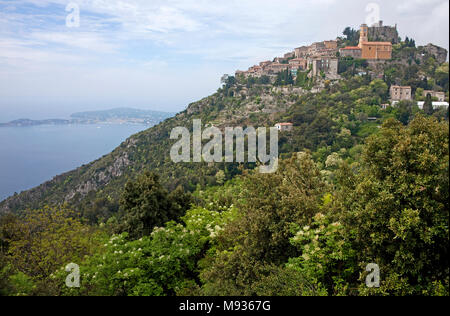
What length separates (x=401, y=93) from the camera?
49375 millimetres

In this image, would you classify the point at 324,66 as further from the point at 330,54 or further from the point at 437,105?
the point at 437,105

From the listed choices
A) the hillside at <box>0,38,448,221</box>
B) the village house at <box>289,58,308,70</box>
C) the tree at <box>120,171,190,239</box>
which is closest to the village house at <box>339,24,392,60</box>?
the hillside at <box>0,38,448,221</box>

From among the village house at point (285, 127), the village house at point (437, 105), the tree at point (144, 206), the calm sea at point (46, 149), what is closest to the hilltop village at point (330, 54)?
the village house at point (437, 105)

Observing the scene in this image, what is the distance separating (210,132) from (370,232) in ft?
161

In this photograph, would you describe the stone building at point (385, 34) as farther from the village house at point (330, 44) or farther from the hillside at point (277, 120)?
the village house at point (330, 44)

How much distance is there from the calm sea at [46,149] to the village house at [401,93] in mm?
74232

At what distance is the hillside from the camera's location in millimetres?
42469

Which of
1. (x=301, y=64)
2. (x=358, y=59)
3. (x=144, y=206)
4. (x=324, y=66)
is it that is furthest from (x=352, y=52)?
(x=144, y=206)

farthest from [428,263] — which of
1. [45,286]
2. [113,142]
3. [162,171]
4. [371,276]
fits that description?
[113,142]

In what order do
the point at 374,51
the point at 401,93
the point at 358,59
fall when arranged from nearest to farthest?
the point at 401,93 → the point at 374,51 → the point at 358,59

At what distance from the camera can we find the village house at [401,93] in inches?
1922

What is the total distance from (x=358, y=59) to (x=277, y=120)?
24374 mm

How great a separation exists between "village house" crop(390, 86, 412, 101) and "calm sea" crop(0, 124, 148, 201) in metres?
74.2

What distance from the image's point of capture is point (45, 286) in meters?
7.43
